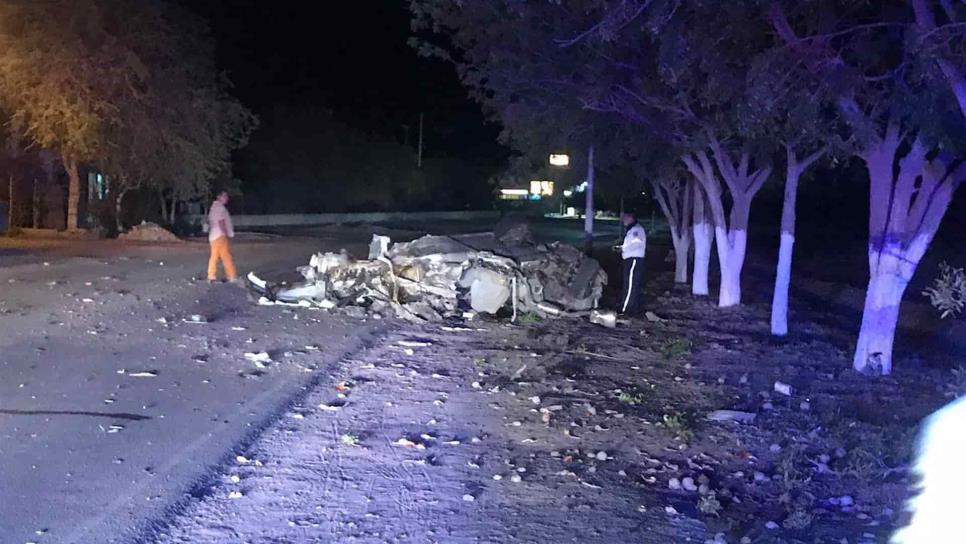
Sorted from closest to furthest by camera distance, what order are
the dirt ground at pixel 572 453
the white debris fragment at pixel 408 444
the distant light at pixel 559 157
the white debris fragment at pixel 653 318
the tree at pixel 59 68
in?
the dirt ground at pixel 572 453
the white debris fragment at pixel 408 444
the white debris fragment at pixel 653 318
the distant light at pixel 559 157
the tree at pixel 59 68

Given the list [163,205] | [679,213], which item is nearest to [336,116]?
[163,205]

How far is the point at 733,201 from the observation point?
18.6m

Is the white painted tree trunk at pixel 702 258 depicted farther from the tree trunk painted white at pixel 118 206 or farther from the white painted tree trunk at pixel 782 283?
the tree trunk painted white at pixel 118 206

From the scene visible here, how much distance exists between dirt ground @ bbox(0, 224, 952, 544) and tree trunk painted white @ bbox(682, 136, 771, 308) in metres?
3.62

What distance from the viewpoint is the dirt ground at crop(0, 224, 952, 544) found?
6.24m

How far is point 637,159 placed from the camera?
19.7 m

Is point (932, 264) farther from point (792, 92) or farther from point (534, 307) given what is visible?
point (792, 92)

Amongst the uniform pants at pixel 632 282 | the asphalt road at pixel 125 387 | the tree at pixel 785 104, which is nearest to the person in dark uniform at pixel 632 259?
the uniform pants at pixel 632 282

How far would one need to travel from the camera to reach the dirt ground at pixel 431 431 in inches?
246

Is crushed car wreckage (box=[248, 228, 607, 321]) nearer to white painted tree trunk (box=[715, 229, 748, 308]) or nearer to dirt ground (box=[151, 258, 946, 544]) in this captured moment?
dirt ground (box=[151, 258, 946, 544])

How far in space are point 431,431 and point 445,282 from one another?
25.3 feet

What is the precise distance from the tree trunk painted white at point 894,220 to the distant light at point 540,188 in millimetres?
73021

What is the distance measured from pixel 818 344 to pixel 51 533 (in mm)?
11554

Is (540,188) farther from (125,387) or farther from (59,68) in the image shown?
(125,387)
